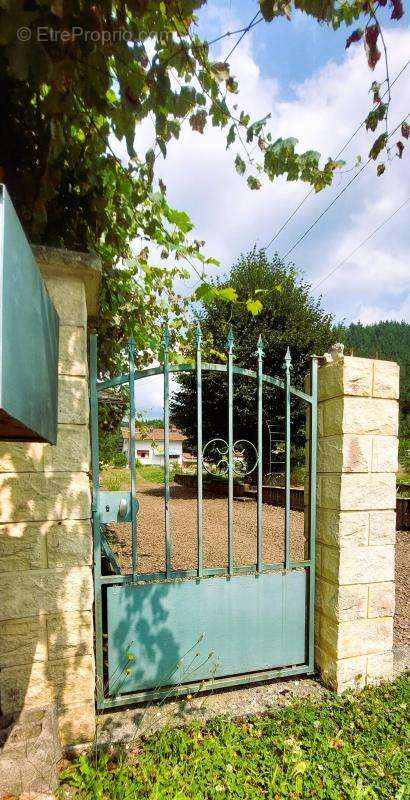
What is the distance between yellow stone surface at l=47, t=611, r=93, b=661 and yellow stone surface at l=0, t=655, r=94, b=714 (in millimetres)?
38

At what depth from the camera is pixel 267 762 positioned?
197 cm

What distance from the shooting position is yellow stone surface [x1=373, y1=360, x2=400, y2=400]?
2553mm

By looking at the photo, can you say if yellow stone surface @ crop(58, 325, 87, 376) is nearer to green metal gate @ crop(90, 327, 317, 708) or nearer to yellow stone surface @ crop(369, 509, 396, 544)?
green metal gate @ crop(90, 327, 317, 708)

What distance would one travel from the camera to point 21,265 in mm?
995

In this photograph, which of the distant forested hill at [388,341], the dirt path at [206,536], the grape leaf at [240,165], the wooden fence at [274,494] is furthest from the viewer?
the distant forested hill at [388,341]

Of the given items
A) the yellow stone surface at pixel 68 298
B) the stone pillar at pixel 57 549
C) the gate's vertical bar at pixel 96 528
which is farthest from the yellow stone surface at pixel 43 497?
the yellow stone surface at pixel 68 298

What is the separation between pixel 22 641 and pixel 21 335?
1.70 m

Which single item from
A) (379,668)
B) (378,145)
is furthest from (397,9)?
(379,668)

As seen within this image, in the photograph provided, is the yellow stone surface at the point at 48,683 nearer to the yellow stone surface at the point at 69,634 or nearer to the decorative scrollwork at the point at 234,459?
the yellow stone surface at the point at 69,634

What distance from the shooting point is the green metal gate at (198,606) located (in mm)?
2260

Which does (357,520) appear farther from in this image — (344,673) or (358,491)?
(344,673)

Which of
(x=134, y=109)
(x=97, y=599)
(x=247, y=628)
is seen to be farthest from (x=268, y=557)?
(x=134, y=109)

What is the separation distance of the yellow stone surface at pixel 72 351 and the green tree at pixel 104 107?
535 millimetres

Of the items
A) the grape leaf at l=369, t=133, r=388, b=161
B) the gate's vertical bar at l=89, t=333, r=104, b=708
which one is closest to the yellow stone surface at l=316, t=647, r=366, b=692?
the gate's vertical bar at l=89, t=333, r=104, b=708
